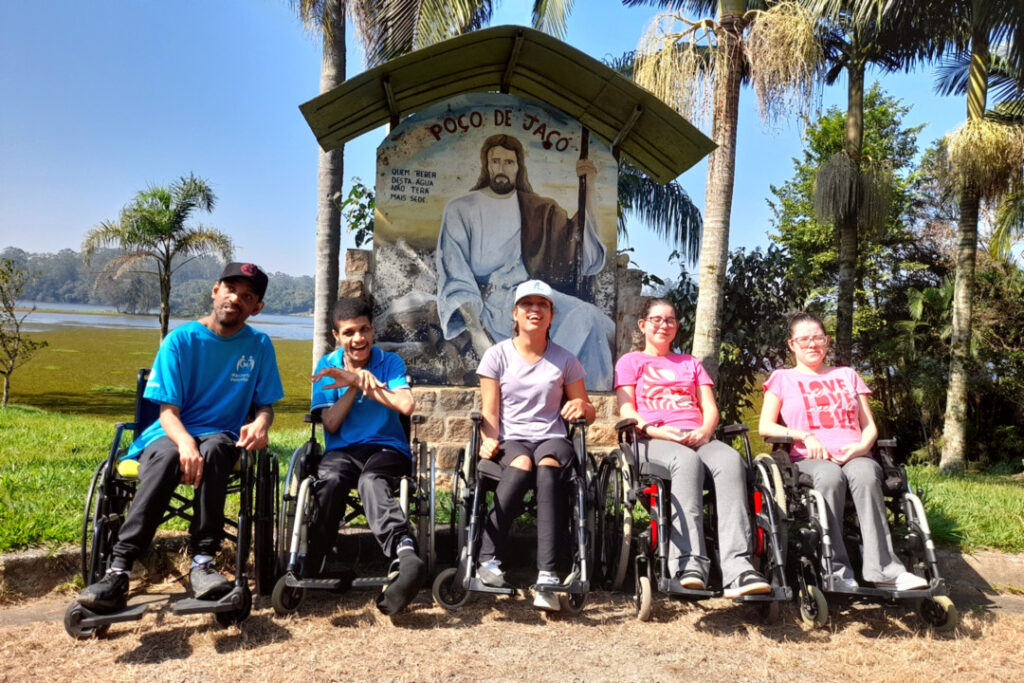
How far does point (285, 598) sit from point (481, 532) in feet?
3.16

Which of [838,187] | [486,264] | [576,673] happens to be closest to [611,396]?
[486,264]

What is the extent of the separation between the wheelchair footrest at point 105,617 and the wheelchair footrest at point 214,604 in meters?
0.15

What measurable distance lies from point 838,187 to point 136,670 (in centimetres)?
1257

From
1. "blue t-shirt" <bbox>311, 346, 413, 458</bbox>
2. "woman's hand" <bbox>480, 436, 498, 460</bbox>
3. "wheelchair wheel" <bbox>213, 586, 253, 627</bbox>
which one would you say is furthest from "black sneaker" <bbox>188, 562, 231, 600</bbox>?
"woman's hand" <bbox>480, 436, 498, 460</bbox>

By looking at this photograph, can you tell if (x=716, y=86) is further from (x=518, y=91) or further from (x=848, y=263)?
(x=848, y=263)

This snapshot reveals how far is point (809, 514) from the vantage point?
3.62 metres

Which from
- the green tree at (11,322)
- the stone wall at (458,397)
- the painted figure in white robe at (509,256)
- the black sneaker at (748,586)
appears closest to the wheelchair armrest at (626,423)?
the black sneaker at (748,586)

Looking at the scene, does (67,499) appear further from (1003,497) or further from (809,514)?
(1003,497)

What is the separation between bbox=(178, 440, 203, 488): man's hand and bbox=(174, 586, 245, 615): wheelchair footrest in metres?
0.52

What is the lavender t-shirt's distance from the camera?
395 centimetres

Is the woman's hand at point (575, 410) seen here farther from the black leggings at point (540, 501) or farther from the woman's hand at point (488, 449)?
the woman's hand at point (488, 449)

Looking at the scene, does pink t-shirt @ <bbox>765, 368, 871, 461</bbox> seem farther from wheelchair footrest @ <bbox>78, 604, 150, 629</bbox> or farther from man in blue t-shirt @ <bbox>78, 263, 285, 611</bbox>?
wheelchair footrest @ <bbox>78, 604, 150, 629</bbox>

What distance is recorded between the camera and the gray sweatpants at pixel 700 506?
3.42 metres

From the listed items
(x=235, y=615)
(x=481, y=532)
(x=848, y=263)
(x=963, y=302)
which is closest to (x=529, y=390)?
(x=481, y=532)
